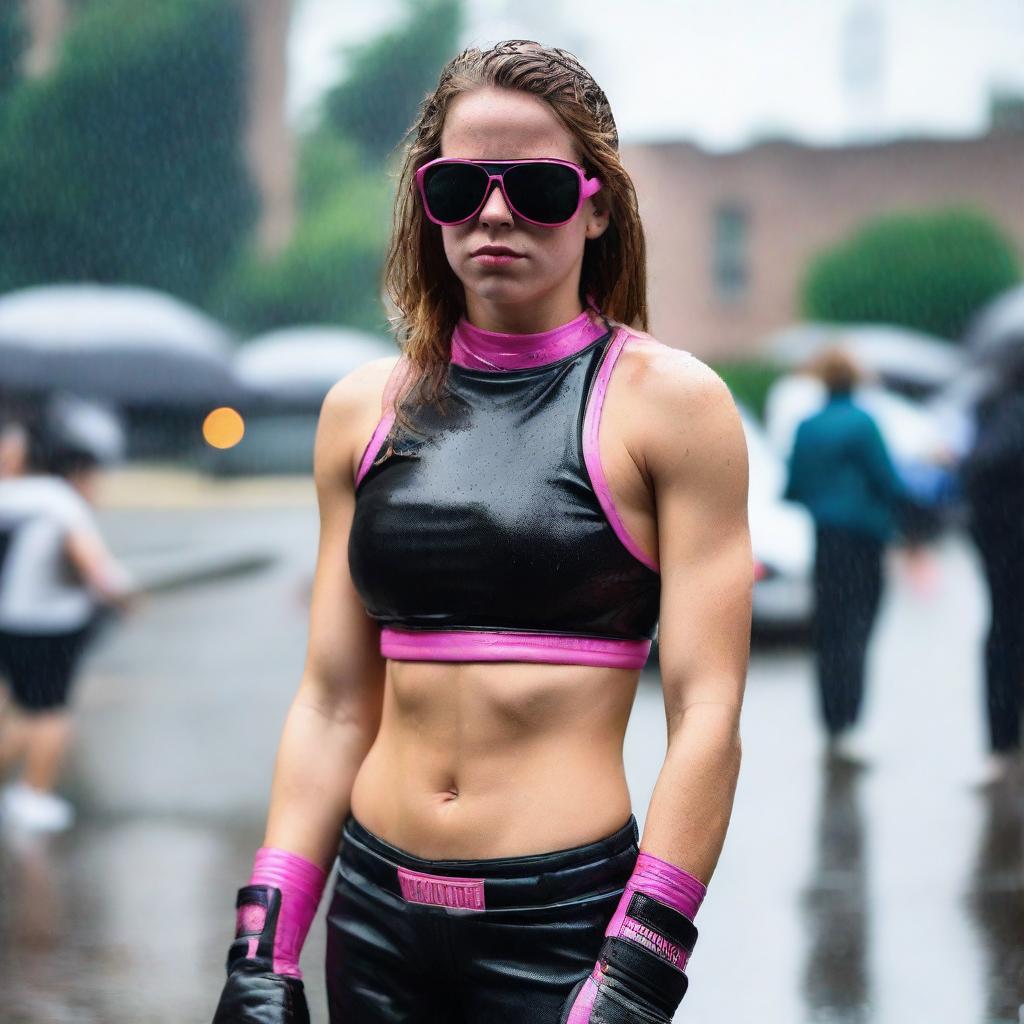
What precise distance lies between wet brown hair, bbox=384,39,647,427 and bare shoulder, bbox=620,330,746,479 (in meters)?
0.23

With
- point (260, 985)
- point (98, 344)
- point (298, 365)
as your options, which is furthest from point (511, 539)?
point (298, 365)

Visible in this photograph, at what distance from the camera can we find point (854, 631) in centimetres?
834

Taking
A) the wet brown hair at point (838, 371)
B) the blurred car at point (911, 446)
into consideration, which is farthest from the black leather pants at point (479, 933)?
the blurred car at point (911, 446)

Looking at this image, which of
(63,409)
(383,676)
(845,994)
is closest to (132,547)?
(63,409)

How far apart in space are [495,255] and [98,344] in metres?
18.3

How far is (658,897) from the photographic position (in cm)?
217

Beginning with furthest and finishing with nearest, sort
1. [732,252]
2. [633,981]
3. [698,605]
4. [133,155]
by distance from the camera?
[732,252] → [133,155] → [698,605] → [633,981]

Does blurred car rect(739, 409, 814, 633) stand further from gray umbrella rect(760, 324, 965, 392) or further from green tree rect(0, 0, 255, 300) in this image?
green tree rect(0, 0, 255, 300)

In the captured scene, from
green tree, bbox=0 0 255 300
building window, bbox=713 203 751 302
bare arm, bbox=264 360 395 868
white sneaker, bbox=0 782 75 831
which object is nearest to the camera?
bare arm, bbox=264 360 395 868

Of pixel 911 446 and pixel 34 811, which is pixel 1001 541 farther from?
pixel 911 446

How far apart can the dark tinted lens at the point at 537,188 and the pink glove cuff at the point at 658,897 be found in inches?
31.0

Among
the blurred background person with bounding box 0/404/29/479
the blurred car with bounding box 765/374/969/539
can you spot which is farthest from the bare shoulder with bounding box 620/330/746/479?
the blurred car with bounding box 765/374/969/539

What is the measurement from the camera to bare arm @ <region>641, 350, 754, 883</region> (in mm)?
2209

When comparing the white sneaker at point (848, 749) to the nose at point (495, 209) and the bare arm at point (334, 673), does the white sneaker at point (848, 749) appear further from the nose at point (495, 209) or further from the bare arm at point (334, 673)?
the nose at point (495, 209)
